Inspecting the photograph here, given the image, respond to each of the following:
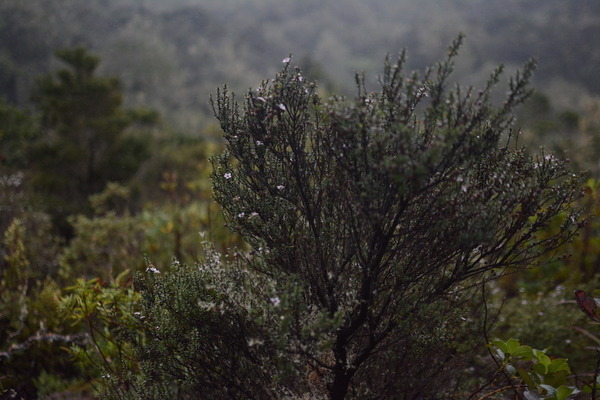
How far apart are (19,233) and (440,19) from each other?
59.2 meters

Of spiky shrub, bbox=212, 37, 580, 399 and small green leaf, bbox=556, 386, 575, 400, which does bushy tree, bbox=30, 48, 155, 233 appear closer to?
spiky shrub, bbox=212, 37, 580, 399

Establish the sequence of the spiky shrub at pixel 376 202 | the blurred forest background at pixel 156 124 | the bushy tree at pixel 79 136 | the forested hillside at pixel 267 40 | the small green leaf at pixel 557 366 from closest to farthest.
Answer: the spiky shrub at pixel 376 202
the small green leaf at pixel 557 366
the blurred forest background at pixel 156 124
the bushy tree at pixel 79 136
the forested hillside at pixel 267 40

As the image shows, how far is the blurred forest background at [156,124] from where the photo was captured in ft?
13.4

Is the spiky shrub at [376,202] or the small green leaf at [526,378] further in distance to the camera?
the small green leaf at [526,378]

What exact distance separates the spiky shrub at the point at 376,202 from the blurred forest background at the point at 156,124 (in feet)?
1.10

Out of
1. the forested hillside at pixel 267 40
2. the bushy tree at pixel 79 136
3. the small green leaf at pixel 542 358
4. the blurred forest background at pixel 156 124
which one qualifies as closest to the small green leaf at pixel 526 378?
the small green leaf at pixel 542 358

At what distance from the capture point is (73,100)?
12.8 meters

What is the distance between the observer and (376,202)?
211 cm

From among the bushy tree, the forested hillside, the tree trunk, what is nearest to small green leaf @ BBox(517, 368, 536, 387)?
the tree trunk

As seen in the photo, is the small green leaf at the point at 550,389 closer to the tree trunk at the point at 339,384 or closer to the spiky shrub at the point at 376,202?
the spiky shrub at the point at 376,202

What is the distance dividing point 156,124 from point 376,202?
61.9 feet

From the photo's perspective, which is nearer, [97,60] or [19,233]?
[19,233]

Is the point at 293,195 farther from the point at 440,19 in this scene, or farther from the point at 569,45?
the point at 440,19

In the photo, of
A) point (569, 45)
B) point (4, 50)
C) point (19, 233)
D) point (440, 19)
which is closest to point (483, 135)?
point (19, 233)
